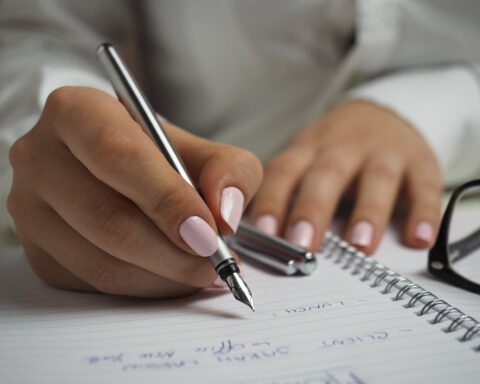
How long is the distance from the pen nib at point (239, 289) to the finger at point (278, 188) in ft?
0.40

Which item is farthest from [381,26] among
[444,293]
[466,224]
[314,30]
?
[444,293]

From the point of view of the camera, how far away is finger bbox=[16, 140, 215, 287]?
0.27 meters

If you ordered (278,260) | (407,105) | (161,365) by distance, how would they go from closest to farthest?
(161,365) < (278,260) < (407,105)

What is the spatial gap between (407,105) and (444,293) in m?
0.27

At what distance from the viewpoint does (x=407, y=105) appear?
21.0 inches

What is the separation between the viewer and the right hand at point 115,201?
0.87ft

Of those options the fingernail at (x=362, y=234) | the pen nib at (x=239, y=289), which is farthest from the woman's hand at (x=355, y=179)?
the pen nib at (x=239, y=289)

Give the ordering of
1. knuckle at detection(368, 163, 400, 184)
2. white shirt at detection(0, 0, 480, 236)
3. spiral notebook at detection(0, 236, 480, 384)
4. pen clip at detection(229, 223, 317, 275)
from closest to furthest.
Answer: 1. spiral notebook at detection(0, 236, 480, 384)
2. pen clip at detection(229, 223, 317, 275)
3. knuckle at detection(368, 163, 400, 184)
4. white shirt at detection(0, 0, 480, 236)

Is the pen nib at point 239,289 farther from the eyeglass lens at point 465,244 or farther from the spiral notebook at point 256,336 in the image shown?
the eyeglass lens at point 465,244

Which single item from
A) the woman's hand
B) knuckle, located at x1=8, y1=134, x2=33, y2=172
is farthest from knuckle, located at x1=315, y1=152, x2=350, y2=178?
knuckle, located at x1=8, y1=134, x2=33, y2=172

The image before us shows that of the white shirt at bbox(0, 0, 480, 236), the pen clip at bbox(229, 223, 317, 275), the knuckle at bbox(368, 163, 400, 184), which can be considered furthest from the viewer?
the white shirt at bbox(0, 0, 480, 236)

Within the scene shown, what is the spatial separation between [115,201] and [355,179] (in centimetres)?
23

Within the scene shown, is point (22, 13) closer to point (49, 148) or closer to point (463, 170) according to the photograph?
point (49, 148)

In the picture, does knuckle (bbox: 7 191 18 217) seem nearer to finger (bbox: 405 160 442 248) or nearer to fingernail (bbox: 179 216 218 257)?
fingernail (bbox: 179 216 218 257)
